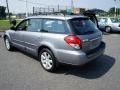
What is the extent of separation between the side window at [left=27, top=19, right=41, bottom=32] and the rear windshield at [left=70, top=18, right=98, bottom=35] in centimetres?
130

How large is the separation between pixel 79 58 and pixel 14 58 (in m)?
3.27

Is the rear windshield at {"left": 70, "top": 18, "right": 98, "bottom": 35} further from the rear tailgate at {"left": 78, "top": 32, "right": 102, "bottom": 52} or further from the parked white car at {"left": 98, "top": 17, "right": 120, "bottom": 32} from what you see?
the parked white car at {"left": 98, "top": 17, "right": 120, "bottom": 32}

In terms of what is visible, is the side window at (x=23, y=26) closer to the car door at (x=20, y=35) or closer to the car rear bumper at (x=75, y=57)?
the car door at (x=20, y=35)

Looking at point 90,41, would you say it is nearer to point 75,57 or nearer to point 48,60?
point 75,57

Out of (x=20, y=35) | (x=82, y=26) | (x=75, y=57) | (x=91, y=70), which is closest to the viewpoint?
(x=75, y=57)

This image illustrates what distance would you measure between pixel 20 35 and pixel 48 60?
75.4 inches

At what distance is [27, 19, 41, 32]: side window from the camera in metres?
6.44

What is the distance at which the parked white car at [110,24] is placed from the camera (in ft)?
55.2

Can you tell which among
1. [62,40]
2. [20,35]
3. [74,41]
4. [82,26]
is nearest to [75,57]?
[74,41]

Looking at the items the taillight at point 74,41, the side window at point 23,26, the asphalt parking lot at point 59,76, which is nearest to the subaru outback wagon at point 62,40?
the taillight at point 74,41

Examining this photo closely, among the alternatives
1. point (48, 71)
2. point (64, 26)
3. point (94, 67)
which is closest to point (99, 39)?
point (94, 67)

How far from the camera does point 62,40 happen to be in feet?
17.9

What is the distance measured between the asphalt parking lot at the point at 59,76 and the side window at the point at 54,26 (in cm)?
125

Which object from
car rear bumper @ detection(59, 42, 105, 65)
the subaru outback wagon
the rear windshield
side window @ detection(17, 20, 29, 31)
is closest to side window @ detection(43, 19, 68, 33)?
the subaru outback wagon
